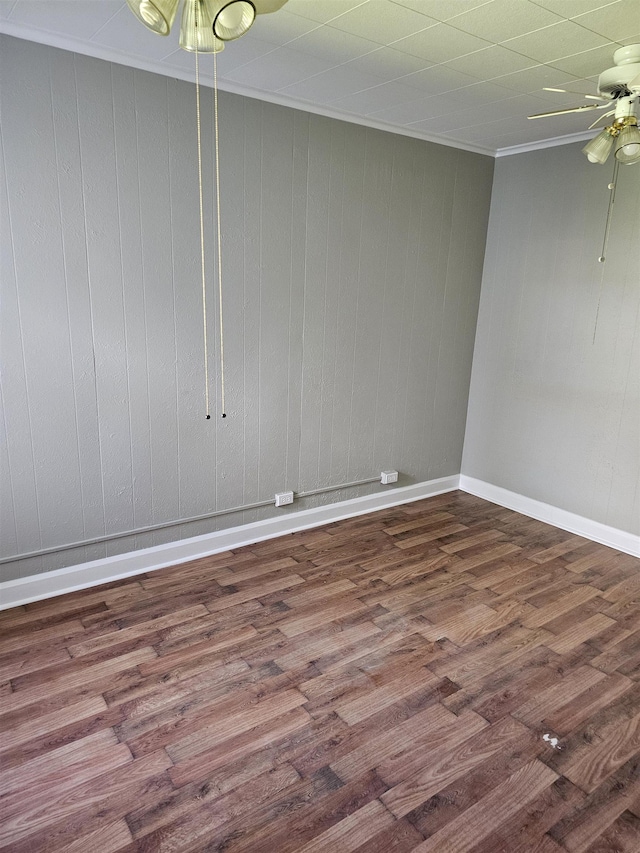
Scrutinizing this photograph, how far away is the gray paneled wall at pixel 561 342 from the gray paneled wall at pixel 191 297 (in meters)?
0.36

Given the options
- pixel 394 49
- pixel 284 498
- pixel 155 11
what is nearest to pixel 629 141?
pixel 394 49

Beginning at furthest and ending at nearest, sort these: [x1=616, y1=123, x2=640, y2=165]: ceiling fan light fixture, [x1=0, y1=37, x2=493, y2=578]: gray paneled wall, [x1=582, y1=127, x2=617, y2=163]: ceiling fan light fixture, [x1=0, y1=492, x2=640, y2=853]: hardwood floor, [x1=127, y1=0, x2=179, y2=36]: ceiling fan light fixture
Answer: [x1=0, y1=37, x2=493, y2=578]: gray paneled wall < [x1=582, y1=127, x2=617, y2=163]: ceiling fan light fixture < [x1=616, y1=123, x2=640, y2=165]: ceiling fan light fixture < [x1=0, y1=492, x2=640, y2=853]: hardwood floor < [x1=127, y1=0, x2=179, y2=36]: ceiling fan light fixture

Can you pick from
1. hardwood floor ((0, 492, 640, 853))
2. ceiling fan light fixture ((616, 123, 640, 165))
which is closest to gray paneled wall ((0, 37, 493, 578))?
hardwood floor ((0, 492, 640, 853))

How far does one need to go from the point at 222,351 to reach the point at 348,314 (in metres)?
0.95

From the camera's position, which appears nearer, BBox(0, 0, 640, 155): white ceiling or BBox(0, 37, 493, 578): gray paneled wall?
BBox(0, 0, 640, 155): white ceiling

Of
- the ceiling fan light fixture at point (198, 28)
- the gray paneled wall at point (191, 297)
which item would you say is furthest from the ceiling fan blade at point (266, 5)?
the gray paneled wall at point (191, 297)

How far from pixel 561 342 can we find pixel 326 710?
9.57ft

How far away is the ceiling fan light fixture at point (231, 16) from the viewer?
1.23 m

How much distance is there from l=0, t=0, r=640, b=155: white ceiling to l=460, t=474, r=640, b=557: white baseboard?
2508mm

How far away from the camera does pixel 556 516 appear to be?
4.07 metres

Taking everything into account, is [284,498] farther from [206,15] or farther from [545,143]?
[545,143]

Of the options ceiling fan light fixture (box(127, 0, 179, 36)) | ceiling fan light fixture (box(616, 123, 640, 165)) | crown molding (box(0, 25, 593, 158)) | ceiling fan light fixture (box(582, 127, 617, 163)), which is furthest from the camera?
crown molding (box(0, 25, 593, 158))

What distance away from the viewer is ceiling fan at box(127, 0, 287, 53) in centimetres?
122

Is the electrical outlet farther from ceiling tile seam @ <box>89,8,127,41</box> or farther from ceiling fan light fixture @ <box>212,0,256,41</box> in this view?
ceiling fan light fixture @ <box>212,0,256,41</box>
